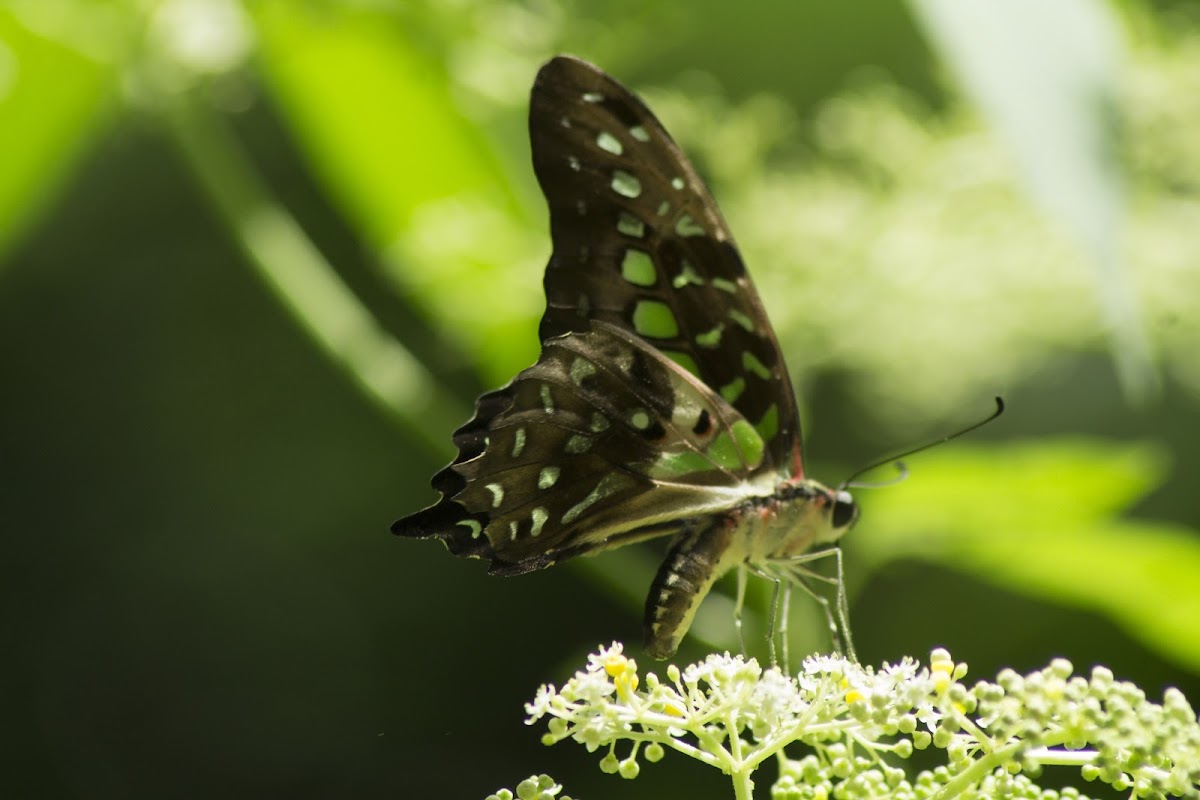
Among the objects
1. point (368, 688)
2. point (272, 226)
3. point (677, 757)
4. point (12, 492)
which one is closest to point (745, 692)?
point (272, 226)

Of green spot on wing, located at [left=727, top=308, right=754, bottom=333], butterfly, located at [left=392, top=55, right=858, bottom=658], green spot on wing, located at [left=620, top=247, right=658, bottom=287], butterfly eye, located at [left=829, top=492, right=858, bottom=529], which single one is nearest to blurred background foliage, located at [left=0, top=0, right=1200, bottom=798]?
butterfly eye, located at [left=829, top=492, right=858, bottom=529]

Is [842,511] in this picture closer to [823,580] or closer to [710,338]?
[823,580]

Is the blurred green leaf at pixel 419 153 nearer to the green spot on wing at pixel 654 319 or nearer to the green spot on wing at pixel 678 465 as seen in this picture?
the green spot on wing at pixel 654 319

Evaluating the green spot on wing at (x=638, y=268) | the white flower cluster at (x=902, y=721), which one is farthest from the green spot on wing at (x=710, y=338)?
the white flower cluster at (x=902, y=721)

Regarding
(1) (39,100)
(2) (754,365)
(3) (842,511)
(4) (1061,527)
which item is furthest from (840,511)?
(1) (39,100)

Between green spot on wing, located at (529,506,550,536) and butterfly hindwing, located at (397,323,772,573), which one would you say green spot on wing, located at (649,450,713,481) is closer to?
butterfly hindwing, located at (397,323,772,573)

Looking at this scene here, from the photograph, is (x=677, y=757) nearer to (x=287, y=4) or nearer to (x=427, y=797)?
(x=427, y=797)
